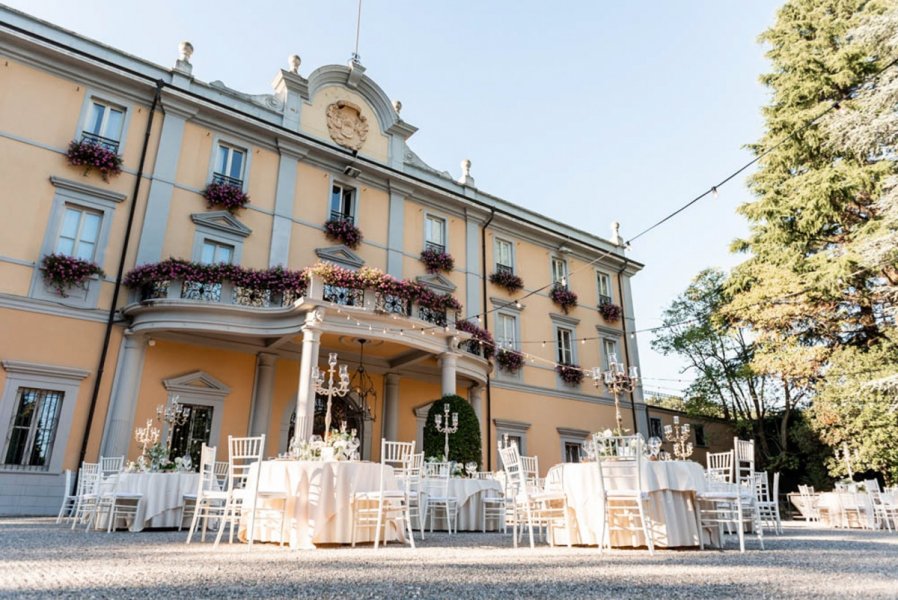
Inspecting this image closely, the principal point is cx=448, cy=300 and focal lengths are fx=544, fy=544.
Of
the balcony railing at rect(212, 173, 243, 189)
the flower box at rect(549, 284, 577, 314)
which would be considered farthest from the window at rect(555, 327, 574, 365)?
the balcony railing at rect(212, 173, 243, 189)

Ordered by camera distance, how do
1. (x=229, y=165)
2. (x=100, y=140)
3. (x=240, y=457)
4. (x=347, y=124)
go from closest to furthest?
(x=240, y=457) < (x=100, y=140) < (x=229, y=165) < (x=347, y=124)

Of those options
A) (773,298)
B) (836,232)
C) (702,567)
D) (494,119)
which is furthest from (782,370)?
(702,567)

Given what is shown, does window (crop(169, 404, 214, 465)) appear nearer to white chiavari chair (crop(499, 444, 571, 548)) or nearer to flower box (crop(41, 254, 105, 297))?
flower box (crop(41, 254, 105, 297))

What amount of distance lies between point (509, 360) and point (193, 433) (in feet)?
27.0

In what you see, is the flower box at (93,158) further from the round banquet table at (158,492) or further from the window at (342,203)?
the round banquet table at (158,492)

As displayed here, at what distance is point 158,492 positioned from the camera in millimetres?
7008

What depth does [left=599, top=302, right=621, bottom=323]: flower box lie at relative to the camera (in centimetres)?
1836

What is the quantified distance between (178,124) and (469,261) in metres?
8.04

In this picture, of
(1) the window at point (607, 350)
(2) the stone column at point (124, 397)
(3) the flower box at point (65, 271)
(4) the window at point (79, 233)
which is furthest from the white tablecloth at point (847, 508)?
(4) the window at point (79, 233)

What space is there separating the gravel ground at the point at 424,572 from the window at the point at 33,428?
4.67 m

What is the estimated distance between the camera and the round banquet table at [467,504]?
8.14m

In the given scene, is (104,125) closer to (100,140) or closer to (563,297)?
(100,140)

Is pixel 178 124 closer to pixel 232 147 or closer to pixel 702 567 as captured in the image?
pixel 232 147

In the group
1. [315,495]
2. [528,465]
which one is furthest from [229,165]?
[315,495]
